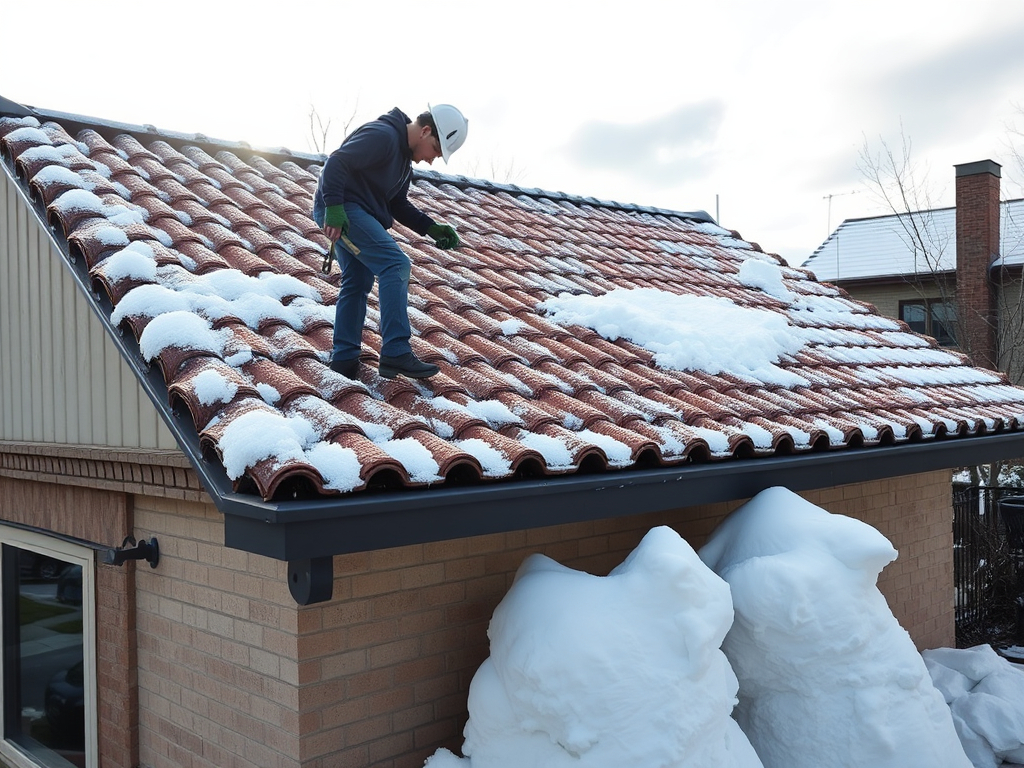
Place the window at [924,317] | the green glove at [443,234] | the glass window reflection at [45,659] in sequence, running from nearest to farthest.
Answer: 1. the green glove at [443,234]
2. the glass window reflection at [45,659]
3. the window at [924,317]

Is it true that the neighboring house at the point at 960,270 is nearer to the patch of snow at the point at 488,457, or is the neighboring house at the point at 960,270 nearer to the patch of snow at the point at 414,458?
the patch of snow at the point at 488,457

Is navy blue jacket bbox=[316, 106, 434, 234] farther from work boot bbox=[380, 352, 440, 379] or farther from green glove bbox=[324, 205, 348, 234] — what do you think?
work boot bbox=[380, 352, 440, 379]

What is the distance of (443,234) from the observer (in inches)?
169

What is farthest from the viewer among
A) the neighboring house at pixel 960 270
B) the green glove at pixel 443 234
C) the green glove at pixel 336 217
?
the neighboring house at pixel 960 270

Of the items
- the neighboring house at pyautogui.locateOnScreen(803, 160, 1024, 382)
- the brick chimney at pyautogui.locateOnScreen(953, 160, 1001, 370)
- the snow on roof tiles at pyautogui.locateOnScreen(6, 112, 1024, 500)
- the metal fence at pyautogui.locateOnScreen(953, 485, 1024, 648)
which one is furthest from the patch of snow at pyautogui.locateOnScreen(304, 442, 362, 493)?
the brick chimney at pyautogui.locateOnScreen(953, 160, 1001, 370)

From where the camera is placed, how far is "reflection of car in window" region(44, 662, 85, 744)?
4844 mm

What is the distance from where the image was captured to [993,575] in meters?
10.2

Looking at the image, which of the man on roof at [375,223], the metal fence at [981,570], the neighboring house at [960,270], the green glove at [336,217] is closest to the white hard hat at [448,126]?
the man on roof at [375,223]

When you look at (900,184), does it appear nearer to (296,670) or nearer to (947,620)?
(947,620)

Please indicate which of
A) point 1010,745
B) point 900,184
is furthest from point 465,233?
point 900,184

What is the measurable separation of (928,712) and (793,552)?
1.05 metres

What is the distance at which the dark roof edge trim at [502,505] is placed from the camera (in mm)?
2617

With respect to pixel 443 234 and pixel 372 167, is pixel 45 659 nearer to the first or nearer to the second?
pixel 443 234

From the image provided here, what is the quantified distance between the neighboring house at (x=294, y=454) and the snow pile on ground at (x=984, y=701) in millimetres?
511
